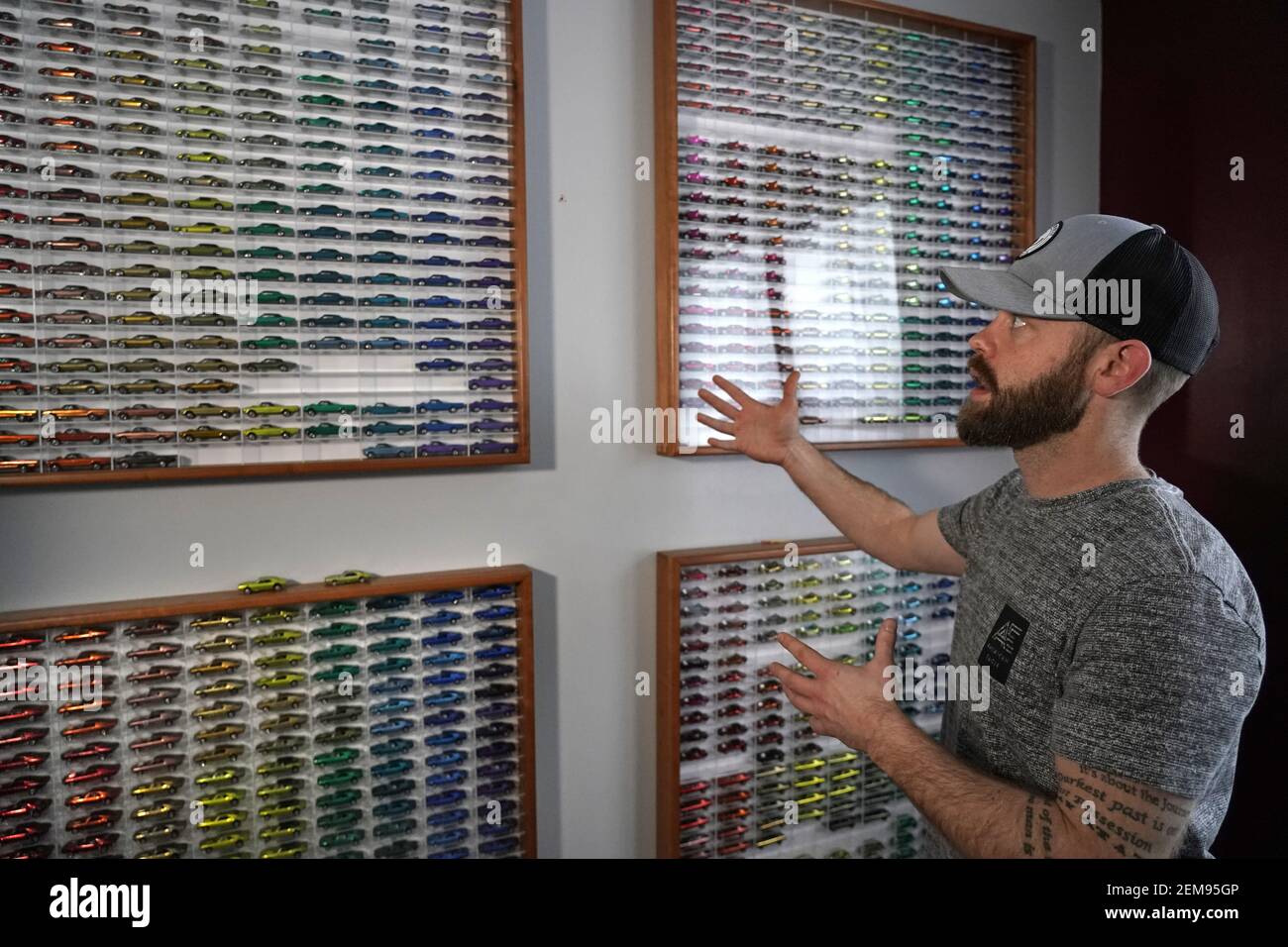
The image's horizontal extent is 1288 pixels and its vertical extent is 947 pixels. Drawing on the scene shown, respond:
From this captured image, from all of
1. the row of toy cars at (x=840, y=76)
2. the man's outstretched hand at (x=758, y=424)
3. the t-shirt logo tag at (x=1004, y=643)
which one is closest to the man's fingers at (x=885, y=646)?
the t-shirt logo tag at (x=1004, y=643)

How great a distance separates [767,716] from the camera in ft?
5.74

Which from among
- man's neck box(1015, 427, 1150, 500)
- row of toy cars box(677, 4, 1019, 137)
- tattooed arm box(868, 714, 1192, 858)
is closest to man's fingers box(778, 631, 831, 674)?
tattooed arm box(868, 714, 1192, 858)

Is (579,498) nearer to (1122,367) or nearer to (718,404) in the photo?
(718,404)

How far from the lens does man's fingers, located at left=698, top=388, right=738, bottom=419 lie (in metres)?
1.50

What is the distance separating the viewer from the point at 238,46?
1.36 meters

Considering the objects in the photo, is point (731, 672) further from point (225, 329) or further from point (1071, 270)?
point (225, 329)

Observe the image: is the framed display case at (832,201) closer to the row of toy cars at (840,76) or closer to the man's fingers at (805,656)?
the row of toy cars at (840,76)

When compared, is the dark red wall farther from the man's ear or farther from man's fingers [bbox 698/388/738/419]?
man's fingers [bbox 698/388/738/419]

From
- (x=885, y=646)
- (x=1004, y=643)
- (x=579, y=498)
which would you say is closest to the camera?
(x=885, y=646)

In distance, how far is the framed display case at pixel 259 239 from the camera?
129cm

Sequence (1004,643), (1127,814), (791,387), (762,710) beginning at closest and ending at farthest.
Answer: (1127,814) → (1004,643) → (791,387) → (762,710)

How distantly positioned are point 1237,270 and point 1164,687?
4.24ft

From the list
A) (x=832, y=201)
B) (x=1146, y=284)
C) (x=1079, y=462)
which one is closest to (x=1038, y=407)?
(x=1079, y=462)
